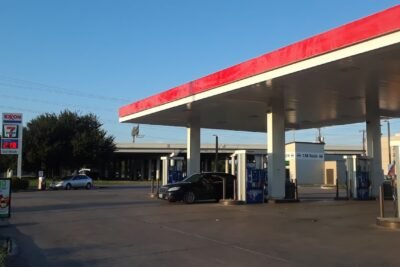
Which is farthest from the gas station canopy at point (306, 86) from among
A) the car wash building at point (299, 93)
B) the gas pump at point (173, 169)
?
the gas pump at point (173, 169)

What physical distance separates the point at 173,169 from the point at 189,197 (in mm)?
7301

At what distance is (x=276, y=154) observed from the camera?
24.8m

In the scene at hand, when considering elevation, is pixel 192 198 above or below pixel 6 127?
below

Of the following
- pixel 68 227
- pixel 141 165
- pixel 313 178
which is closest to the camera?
→ pixel 68 227

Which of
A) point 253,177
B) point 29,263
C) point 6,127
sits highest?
point 6,127

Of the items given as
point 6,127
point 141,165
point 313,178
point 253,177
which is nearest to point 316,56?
point 253,177

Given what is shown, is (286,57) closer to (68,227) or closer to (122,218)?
(122,218)

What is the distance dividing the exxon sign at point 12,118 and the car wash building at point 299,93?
8599mm

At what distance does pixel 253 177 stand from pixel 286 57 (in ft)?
25.6

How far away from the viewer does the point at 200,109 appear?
94.1 ft

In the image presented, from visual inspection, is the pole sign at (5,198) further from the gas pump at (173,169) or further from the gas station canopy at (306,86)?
the gas pump at (173,169)

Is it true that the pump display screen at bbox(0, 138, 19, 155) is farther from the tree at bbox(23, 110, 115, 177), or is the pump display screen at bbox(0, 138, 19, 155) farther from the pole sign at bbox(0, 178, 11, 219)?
the tree at bbox(23, 110, 115, 177)

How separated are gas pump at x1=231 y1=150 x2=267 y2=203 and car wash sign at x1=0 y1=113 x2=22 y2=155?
58.4 ft

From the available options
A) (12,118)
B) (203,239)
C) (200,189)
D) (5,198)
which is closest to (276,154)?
(200,189)
